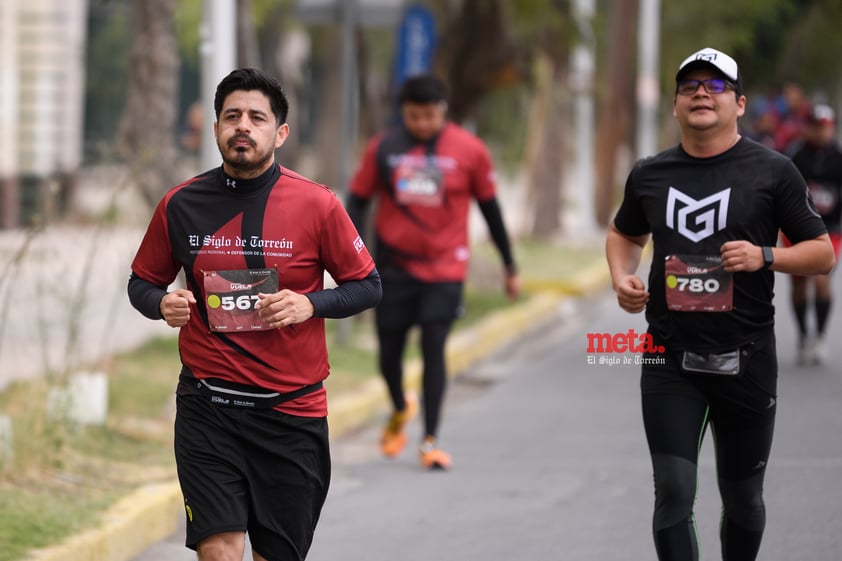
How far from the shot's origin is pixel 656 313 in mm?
5281

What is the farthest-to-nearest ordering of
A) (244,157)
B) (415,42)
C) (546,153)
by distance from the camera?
(546,153) → (415,42) → (244,157)

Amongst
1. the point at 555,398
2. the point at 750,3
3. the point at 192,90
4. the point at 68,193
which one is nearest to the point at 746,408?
the point at 555,398

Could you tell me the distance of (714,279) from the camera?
5.07 meters

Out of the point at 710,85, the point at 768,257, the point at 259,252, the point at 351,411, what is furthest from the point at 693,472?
the point at 351,411

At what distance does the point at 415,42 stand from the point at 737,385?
8990 mm

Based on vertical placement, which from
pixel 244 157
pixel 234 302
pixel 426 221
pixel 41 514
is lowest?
pixel 41 514

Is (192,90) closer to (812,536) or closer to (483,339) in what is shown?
(483,339)

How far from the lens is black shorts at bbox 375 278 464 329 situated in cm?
858

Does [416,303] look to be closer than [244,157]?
No

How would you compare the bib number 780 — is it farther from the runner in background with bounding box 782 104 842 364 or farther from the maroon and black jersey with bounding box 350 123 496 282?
the runner in background with bounding box 782 104 842 364

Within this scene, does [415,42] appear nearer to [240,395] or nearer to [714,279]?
[714,279]

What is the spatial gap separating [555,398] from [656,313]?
5754 mm

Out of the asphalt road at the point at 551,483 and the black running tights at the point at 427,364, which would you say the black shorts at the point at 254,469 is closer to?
the asphalt road at the point at 551,483

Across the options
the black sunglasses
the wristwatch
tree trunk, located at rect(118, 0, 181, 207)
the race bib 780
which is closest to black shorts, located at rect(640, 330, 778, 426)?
the race bib 780
